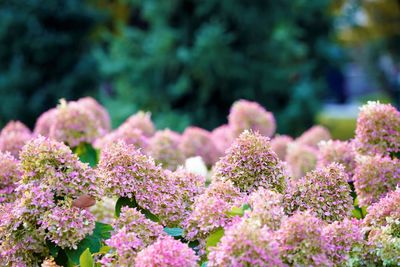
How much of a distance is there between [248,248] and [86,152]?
1.73 metres

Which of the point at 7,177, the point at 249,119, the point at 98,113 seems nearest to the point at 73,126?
the point at 98,113

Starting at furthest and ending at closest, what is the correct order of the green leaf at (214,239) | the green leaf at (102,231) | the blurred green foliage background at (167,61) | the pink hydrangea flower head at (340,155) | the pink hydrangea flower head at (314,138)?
the blurred green foliage background at (167,61) → the pink hydrangea flower head at (314,138) → the pink hydrangea flower head at (340,155) → the green leaf at (102,231) → the green leaf at (214,239)

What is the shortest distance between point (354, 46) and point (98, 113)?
17.9 m

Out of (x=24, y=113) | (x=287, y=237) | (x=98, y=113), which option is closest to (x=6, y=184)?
(x=287, y=237)

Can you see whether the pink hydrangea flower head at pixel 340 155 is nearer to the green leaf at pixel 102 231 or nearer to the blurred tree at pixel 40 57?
the green leaf at pixel 102 231

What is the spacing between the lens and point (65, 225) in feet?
6.00

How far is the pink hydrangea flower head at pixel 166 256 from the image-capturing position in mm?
1603

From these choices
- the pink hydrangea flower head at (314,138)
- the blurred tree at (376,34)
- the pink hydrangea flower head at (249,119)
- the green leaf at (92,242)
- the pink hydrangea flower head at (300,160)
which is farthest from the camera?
the blurred tree at (376,34)

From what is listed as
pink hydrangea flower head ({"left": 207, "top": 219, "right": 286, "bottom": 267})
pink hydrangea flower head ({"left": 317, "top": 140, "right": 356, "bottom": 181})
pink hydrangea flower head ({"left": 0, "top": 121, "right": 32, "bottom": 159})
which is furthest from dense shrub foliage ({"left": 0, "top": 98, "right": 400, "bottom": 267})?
pink hydrangea flower head ({"left": 0, "top": 121, "right": 32, "bottom": 159})

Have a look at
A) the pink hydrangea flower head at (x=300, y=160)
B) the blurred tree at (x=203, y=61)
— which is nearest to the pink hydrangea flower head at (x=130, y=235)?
the pink hydrangea flower head at (x=300, y=160)

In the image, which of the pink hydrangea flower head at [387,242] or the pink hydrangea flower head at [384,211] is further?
the pink hydrangea flower head at [384,211]

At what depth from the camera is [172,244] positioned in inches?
64.6

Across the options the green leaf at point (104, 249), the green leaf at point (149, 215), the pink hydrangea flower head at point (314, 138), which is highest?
the pink hydrangea flower head at point (314, 138)

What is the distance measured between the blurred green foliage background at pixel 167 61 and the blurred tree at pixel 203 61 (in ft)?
0.05
